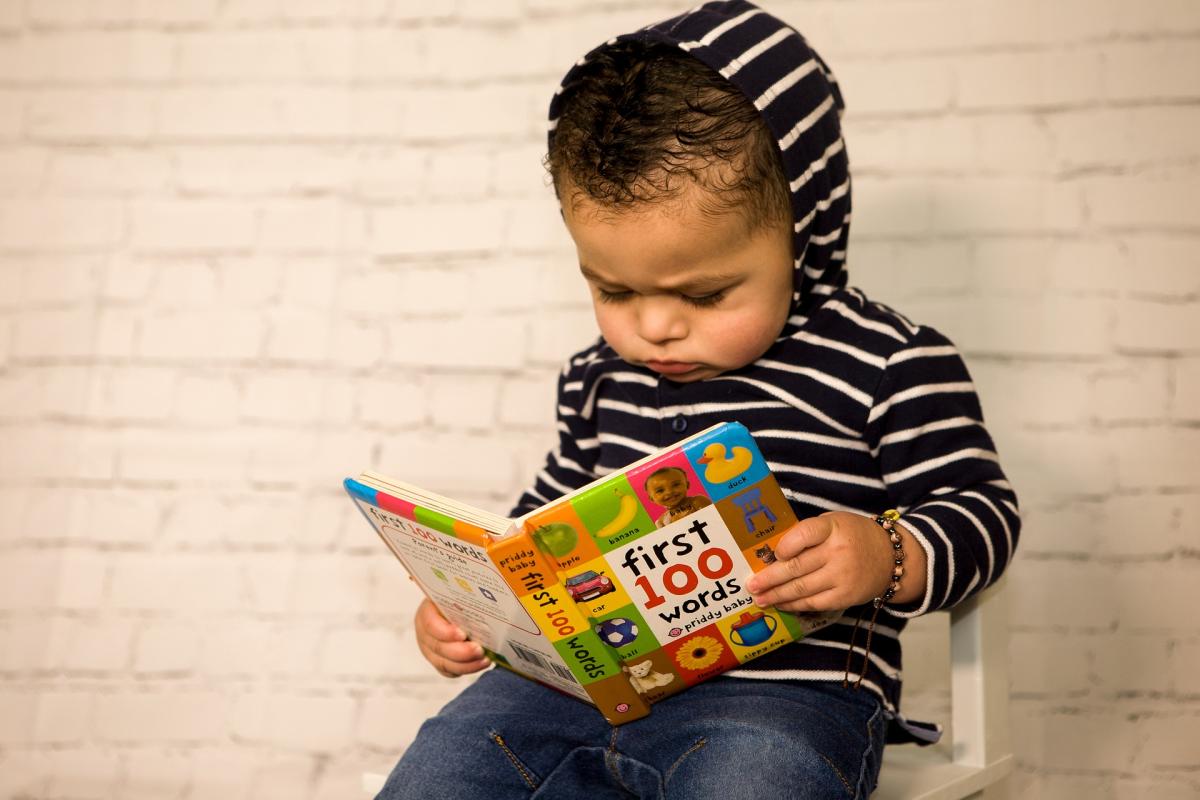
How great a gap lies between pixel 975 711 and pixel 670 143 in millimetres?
598

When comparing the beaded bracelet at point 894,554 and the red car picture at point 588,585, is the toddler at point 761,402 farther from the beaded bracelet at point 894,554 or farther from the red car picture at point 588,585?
the red car picture at point 588,585

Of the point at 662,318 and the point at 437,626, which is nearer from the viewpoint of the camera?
the point at 662,318

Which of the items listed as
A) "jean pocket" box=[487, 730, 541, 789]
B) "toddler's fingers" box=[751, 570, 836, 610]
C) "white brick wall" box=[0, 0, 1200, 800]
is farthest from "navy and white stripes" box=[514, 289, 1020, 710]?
"white brick wall" box=[0, 0, 1200, 800]

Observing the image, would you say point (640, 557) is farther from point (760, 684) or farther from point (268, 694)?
point (268, 694)

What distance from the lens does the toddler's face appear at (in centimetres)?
93

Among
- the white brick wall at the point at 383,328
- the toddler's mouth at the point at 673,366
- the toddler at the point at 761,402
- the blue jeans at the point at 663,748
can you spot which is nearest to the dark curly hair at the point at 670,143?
the toddler at the point at 761,402

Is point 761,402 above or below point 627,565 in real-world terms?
above

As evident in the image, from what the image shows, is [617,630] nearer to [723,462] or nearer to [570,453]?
[723,462]

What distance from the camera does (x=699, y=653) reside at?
0.91 meters

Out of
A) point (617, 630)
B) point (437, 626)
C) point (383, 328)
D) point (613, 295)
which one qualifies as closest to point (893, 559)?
point (617, 630)

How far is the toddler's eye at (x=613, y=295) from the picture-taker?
3.26 ft

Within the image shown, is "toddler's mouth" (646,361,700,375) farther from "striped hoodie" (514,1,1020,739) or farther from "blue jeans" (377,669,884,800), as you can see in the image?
"blue jeans" (377,669,884,800)

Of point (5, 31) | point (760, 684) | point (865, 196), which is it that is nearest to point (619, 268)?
point (760, 684)

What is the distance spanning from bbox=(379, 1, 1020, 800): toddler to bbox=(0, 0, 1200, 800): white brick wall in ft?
1.69
